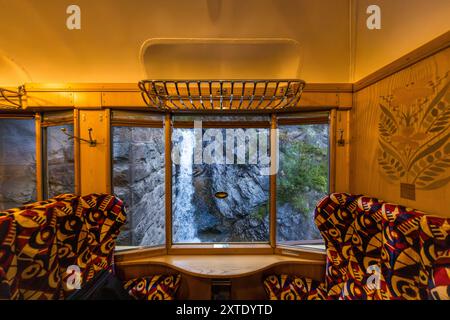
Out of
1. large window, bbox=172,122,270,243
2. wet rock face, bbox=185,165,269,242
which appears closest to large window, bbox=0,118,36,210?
large window, bbox=172,122,270,243

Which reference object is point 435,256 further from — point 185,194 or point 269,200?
point 185,194

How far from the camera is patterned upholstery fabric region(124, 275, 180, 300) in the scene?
1.20 m

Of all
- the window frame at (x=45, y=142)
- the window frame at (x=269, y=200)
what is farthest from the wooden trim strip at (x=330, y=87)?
the window frame at (x=45, y=142)

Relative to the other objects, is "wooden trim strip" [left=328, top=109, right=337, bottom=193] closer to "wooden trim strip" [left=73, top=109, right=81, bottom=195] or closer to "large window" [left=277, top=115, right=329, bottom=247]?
"large window" [left=277, top=115, right=329, bottom=247]

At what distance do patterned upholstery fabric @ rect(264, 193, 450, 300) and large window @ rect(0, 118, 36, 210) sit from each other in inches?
85.0

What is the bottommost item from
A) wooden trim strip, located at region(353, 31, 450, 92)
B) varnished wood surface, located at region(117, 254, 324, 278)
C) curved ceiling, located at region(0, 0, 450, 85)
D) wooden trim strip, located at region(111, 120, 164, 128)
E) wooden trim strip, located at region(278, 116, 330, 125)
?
varnished wood surface, located at region(117, 254, 324, 278)

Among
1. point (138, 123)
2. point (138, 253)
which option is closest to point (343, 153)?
point (138, 123)

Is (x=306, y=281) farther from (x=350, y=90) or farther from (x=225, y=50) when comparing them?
(x=225, y=50)

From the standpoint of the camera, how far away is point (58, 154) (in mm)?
1475

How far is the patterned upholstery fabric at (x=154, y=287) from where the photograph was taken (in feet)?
3.92

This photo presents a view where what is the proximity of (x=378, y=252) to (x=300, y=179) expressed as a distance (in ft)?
2.18

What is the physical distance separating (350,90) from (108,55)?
1882 mm

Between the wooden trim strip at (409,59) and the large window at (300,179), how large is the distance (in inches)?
16.5

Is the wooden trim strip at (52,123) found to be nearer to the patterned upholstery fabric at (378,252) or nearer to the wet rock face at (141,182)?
the wet rock face at (141,182)
